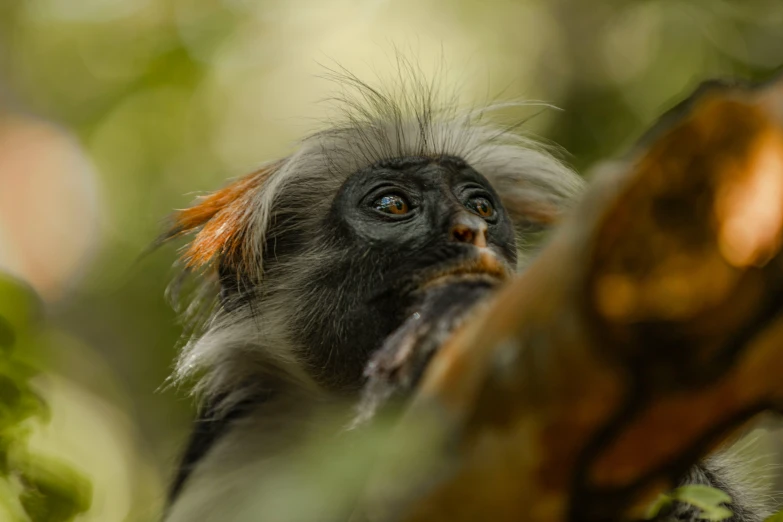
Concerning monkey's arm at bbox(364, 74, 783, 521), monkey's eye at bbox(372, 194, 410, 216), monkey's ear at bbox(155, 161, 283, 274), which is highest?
monkey's ear at bbox(155, 161, 283, 274)

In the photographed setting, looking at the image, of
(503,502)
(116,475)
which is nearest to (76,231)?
(116,475)

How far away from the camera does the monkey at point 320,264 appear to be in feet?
11.6

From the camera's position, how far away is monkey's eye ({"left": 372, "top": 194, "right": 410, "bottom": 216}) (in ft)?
12.3

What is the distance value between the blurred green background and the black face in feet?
13.3

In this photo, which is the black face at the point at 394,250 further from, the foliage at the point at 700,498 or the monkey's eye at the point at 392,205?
the foliage at the point at 700,498

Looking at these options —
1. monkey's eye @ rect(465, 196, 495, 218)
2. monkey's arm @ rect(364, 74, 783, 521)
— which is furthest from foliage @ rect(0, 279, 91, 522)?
monkey's eye @ rect(465, 196, 495, 218)

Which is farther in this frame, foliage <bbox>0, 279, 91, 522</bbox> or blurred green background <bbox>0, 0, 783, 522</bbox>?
blurred green background <bbox>0, 0, 783, 522</bbox>

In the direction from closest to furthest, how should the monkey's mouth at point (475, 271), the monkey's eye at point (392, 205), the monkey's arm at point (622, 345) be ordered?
the monkey's arm at point (622, 345), the monkey's mouth at point (475, 271), the monkey's eye at point (392, 205)

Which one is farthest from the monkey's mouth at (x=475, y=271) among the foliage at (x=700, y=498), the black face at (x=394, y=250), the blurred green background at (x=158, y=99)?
the blurred green background at (x=158, y=99)

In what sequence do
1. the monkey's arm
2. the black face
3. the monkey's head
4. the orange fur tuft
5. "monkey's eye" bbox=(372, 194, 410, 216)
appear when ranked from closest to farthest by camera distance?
the monkey's arm < the black face < the monkey's head < "monkey's eye" bbox=(372, 194, 410, 216) < the orange fur tuft

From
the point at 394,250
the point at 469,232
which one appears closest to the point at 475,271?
the point at 469,232

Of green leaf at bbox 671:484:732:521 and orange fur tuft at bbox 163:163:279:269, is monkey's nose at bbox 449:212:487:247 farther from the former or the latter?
green leaf at bbox 671:484:732:521

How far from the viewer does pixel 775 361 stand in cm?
170

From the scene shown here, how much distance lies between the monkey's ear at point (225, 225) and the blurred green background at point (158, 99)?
3.68 metres
